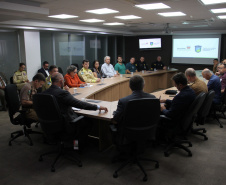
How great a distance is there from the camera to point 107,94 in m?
5.92

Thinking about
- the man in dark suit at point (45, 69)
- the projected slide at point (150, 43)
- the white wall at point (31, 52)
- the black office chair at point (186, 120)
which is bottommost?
the black office chair at point (186, 120)

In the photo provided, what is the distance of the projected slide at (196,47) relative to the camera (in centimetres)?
1066

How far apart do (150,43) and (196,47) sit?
245 centimetres

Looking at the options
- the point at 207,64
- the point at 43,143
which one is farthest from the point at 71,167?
the point at 207,64

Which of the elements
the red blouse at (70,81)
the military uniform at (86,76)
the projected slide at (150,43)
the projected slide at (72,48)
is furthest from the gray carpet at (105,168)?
the projected slide at (150,43)

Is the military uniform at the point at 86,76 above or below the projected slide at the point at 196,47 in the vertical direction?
below

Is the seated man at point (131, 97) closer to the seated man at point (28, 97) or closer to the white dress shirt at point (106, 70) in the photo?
the seated man at point (28, 97)

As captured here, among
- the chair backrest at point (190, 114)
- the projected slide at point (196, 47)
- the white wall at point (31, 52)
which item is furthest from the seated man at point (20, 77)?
the projected slide at point (196, 47)

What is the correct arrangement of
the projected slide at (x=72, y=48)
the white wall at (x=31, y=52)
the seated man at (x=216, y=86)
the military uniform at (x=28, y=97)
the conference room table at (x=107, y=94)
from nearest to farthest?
the conference room table at (x=107, y=94) < the military uniform at (x=28, y=97) < the seated man at (x=216, y=86) < the white wall at (x=31, y=52) < the projected slide at (x=72, y=48)

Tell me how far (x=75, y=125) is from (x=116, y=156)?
75 centimetres

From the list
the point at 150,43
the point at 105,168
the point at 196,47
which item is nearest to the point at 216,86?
the point at 105,168

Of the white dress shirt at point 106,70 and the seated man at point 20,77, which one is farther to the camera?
the white dress shirt at point 106,70

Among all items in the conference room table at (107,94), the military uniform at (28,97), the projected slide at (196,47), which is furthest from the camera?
the projected slide at (196,47)

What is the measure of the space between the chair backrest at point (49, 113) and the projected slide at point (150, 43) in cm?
1012
